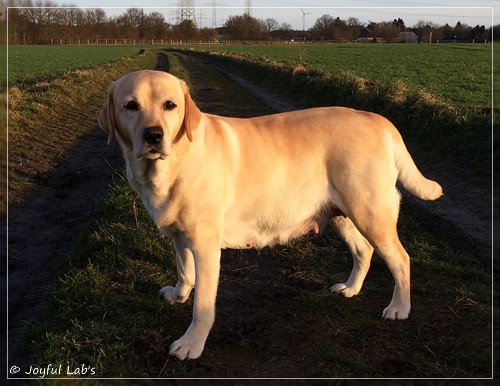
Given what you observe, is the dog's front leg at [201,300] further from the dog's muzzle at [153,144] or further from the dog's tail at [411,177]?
the dog's tail at [411,177]

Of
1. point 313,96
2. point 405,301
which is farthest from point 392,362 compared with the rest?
point 313,96

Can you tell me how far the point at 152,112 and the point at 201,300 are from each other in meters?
1.41

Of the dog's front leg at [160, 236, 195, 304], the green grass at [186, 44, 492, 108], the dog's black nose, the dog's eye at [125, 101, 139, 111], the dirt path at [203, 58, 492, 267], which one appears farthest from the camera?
the green grass at [186, 44, 492, 108]

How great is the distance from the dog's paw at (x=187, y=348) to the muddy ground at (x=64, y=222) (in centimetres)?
39

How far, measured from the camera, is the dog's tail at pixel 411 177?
4.08 meters

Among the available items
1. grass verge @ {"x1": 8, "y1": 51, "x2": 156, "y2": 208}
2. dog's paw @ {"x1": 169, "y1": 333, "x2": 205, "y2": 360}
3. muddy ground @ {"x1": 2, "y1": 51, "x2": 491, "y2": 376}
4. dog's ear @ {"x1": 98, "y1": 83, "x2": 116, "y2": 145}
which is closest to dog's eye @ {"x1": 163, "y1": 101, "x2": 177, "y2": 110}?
dog's ear @ {"x1": 98, "y1": 83, "x2": 116, "y2": 145}

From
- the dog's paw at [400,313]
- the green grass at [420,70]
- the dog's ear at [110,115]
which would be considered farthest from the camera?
the green grass at [420,70]

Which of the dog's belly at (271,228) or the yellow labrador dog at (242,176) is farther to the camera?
the dog's belly at (271,228)

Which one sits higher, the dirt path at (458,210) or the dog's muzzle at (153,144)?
the dog's muzzle at (153,144)

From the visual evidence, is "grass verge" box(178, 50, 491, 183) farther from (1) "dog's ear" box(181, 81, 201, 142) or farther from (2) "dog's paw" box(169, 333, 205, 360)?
(2) "dog's paw" box(169, 333, 205, 360)

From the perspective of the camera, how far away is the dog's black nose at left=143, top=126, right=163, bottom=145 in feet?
10.5

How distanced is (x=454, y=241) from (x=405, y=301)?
6.49 feet

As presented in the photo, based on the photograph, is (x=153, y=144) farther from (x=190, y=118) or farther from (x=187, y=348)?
(x=187, y=348)

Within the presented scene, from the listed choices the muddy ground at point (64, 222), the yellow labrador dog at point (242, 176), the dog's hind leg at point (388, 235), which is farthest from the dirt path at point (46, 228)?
the dog's hind leg at point (388, 235)
